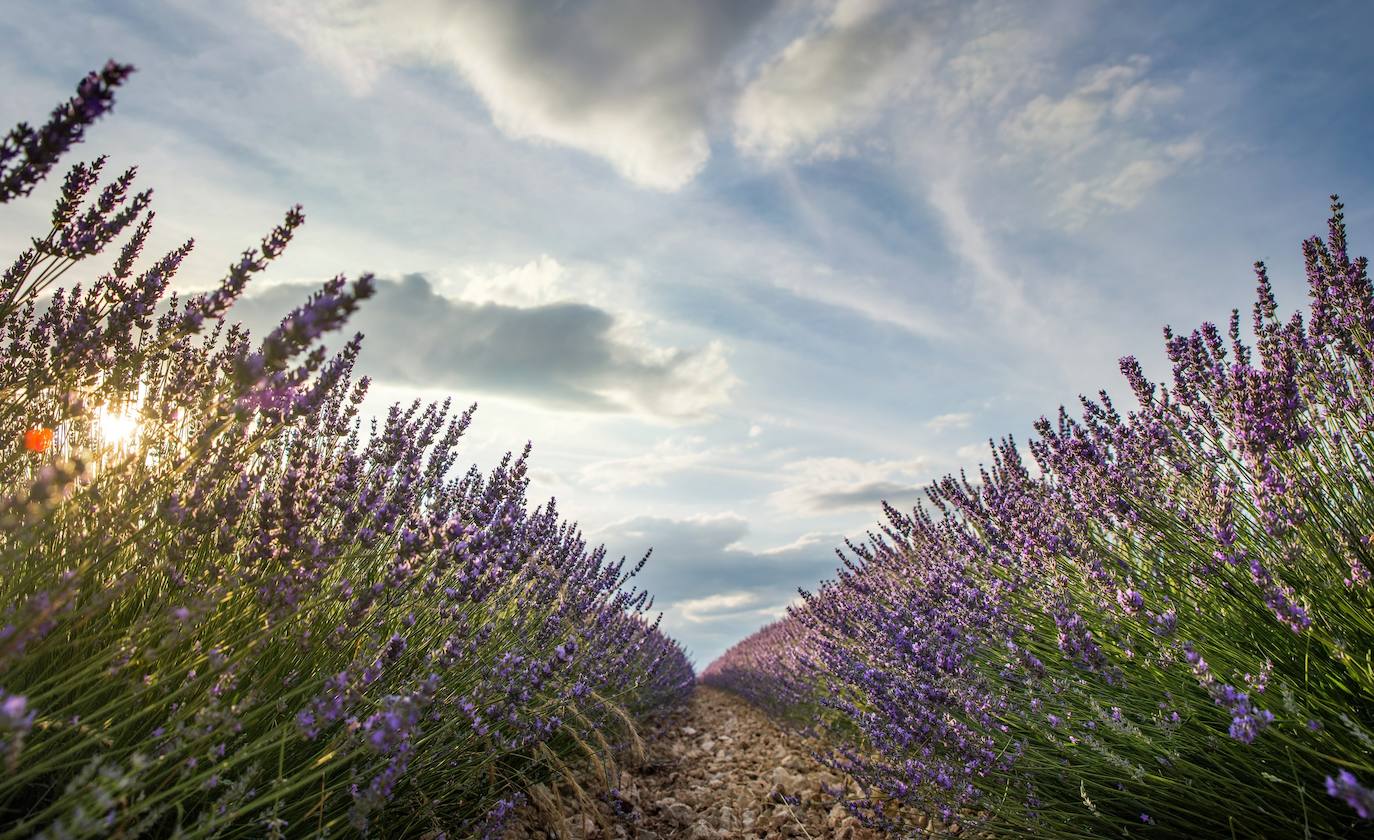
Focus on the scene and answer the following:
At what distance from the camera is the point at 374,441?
4.00 metres

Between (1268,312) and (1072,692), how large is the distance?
2.01 meters

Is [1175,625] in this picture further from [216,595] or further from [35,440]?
[35,440]

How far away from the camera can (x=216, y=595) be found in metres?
1.66

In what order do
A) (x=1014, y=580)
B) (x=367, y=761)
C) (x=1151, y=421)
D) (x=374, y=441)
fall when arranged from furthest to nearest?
(x=374, y=441)
(x=1014, y=580)
(x=1151, y=421)
(x=367, y=761)

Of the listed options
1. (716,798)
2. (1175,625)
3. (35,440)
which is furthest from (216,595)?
(716,798)

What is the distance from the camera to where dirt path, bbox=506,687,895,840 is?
339 cm

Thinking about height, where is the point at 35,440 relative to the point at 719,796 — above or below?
above

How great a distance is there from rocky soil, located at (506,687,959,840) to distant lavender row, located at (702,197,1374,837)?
0.34 m

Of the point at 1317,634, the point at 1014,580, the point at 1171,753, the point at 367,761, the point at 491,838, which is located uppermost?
the point at 1014,580

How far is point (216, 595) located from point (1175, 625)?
2905mm

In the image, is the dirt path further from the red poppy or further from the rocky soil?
the red poppy

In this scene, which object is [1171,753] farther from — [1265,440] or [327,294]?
[327,294]

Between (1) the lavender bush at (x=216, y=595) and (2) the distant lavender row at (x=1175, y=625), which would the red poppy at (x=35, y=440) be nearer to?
(1) the lavender bush at (x=216, y=595)

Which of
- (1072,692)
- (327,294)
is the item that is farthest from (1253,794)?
(327,294)
